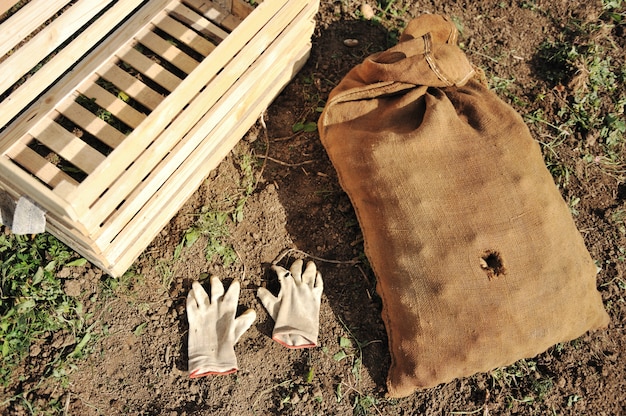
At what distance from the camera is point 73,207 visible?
203 centimetres

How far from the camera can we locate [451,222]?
2717 millimetres

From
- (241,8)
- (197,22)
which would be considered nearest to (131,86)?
(197,22)

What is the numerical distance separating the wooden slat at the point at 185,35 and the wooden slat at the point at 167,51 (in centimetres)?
6

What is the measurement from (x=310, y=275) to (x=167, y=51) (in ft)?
4.89

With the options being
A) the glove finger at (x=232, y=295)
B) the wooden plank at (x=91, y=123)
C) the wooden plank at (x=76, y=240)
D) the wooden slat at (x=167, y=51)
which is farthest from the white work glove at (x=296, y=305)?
the wooden slat at (x=167, y=51)

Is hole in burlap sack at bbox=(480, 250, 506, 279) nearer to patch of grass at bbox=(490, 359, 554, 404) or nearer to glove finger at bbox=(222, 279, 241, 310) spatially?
patch of grass at bbox=(490, 359, 554, 404)

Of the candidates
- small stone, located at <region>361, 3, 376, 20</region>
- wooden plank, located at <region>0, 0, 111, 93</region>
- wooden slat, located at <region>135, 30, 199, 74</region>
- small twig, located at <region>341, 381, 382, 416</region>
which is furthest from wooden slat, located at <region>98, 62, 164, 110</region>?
small twig, located at <region>341, 381, 382, 416</region>

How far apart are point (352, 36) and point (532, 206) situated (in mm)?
1651

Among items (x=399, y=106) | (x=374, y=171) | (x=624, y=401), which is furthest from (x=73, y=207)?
(x=624, y=401)

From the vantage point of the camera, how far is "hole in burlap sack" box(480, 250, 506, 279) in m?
2.65

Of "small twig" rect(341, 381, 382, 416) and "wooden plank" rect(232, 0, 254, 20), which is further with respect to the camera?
"wooden plank" rect(232, 0, 254, 20)

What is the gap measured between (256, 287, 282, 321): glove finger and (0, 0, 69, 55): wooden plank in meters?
1.65

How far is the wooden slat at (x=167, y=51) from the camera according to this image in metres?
3.08

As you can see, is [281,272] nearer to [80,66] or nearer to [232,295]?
[232,295]
